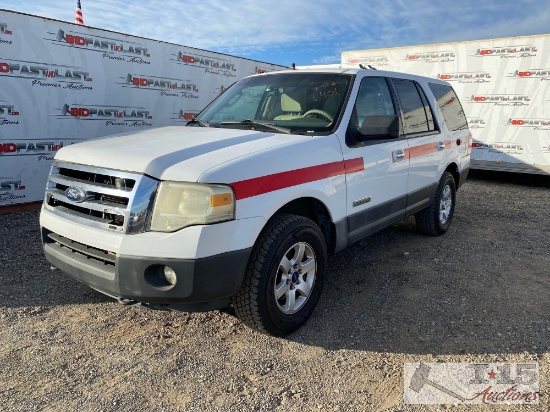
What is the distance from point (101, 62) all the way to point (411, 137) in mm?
5254

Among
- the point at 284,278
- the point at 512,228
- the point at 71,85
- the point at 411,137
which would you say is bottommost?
the point at 512,228

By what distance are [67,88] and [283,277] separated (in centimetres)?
547

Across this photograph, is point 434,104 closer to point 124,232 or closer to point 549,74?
point 124,232

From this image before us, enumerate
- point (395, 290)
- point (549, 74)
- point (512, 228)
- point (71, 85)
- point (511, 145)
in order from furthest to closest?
point (511, 145), point (549, 74), point (71, 85), point (512, 228), point (395, 290)

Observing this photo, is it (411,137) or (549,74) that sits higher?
(549,74)

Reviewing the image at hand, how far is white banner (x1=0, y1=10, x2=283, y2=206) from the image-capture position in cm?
610

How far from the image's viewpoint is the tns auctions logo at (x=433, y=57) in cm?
971

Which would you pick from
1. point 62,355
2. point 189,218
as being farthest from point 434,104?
point 62,355

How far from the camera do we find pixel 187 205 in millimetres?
2416

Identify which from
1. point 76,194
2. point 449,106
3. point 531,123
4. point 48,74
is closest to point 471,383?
point 76,194

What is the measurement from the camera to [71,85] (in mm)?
6660

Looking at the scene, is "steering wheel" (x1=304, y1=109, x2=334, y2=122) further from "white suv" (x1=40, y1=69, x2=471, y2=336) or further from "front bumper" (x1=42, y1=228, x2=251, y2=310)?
"front bumper" (x1=42, y1=228, x2=251, y2=310)

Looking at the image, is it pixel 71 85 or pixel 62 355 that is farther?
pixel 71 85

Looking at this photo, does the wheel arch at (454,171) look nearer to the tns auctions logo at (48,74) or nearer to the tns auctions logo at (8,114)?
the tns auctions logo at (48,74)
